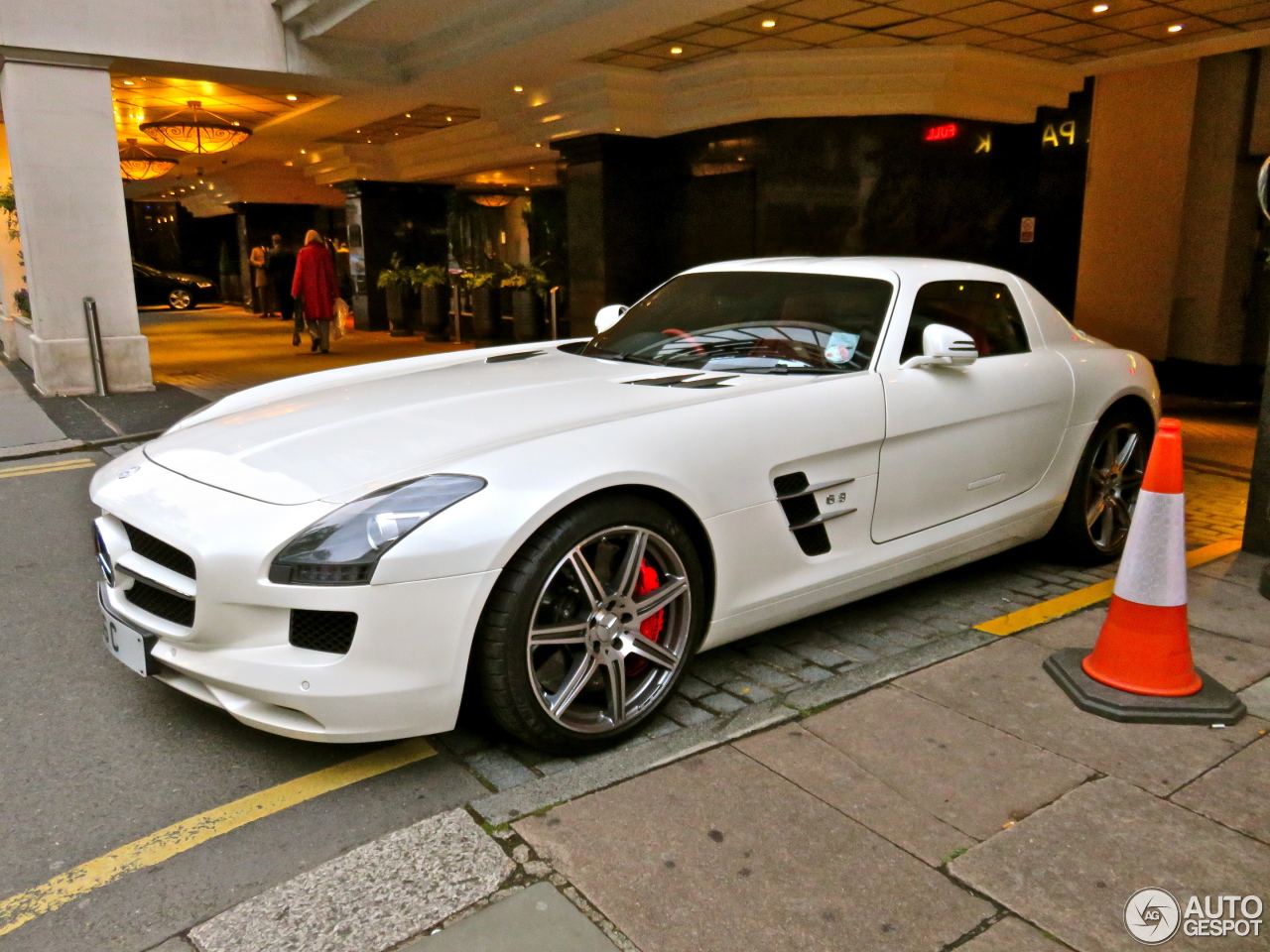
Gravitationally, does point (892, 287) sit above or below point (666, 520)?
above

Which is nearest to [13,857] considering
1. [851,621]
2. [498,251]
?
[851,621]

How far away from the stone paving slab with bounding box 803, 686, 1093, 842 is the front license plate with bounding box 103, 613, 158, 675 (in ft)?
6.64

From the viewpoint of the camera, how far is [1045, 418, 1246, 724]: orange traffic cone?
3221 millimetres

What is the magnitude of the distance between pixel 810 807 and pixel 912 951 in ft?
1.91

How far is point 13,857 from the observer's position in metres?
2.53

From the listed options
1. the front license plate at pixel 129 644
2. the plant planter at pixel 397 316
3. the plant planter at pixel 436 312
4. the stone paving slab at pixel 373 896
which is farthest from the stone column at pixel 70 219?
the stone paving slab at pixel 373 896

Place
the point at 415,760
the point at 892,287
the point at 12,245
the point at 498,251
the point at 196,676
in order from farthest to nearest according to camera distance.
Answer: the point at 498,251, the point at 12,245, the point at 892,287, the point at 415,760, the point at 196,676

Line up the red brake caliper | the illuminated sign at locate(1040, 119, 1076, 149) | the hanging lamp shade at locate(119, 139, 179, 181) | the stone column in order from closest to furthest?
the red brake caliper → the stone column → the illuminated sign at locate(1040, 119, 1076, 149) → the hanging lamp shade at locate(119, 139, 179, 181)

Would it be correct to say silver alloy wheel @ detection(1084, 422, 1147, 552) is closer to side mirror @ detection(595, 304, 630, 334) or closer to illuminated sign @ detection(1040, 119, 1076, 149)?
side mirror @ detection(595, 304, 630, 334)

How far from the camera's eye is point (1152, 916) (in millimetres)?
2238

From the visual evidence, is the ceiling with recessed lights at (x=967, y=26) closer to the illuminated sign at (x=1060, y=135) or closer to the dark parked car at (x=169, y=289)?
the illuminated sign at (x=1060, y=135)

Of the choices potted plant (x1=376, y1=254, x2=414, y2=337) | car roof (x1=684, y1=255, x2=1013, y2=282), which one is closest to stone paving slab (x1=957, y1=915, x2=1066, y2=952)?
car roof (x1=684, y1=255, x2=1013, y2=282)

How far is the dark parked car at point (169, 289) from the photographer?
27.6 meters

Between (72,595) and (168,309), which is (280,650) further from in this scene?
(168,309)
